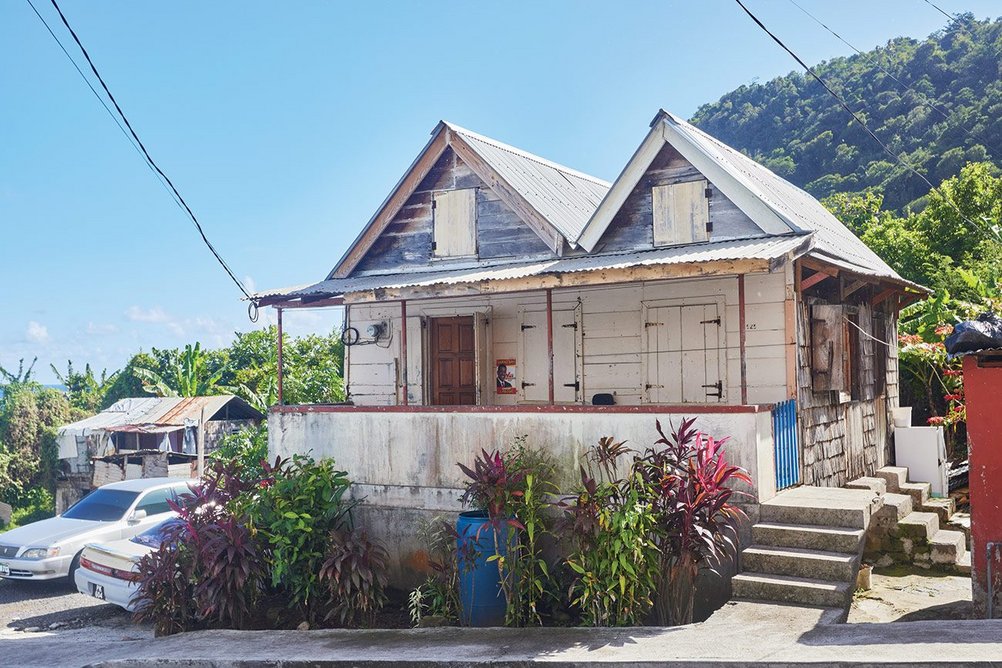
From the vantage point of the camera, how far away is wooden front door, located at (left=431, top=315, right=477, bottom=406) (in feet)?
46.1

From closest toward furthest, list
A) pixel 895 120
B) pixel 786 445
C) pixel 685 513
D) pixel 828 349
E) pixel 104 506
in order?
1. pixel 685 513
2. pixel 786 445
3. pixel 828 349
4. pixel 104 506
5. pixel 895 120

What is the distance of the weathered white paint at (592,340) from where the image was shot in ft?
37.1

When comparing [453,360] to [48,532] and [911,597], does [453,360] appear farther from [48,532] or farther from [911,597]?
[911,597]

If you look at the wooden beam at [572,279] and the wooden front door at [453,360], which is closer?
the wooden beam at [572,279]

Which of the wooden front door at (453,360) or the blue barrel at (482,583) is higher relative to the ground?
the wooden front door at (453,360)

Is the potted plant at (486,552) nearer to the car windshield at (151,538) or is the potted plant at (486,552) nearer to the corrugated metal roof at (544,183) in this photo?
the car windshield at (151,538)

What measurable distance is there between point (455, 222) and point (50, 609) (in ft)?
26.5

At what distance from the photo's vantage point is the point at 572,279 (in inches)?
417

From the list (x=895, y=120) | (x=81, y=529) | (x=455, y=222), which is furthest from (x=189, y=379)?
(x=895, y=120)

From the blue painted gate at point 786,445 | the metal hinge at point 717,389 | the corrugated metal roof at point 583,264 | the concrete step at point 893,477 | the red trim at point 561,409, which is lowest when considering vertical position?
the concrete step at point 893,477

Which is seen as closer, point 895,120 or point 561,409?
point 561,409

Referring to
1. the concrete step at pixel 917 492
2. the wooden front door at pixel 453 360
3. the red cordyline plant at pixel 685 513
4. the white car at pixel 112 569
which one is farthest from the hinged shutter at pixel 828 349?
the white car at pixel 112 569

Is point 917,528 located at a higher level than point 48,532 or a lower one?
higher

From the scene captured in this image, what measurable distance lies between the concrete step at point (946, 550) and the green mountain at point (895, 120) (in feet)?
95.4
